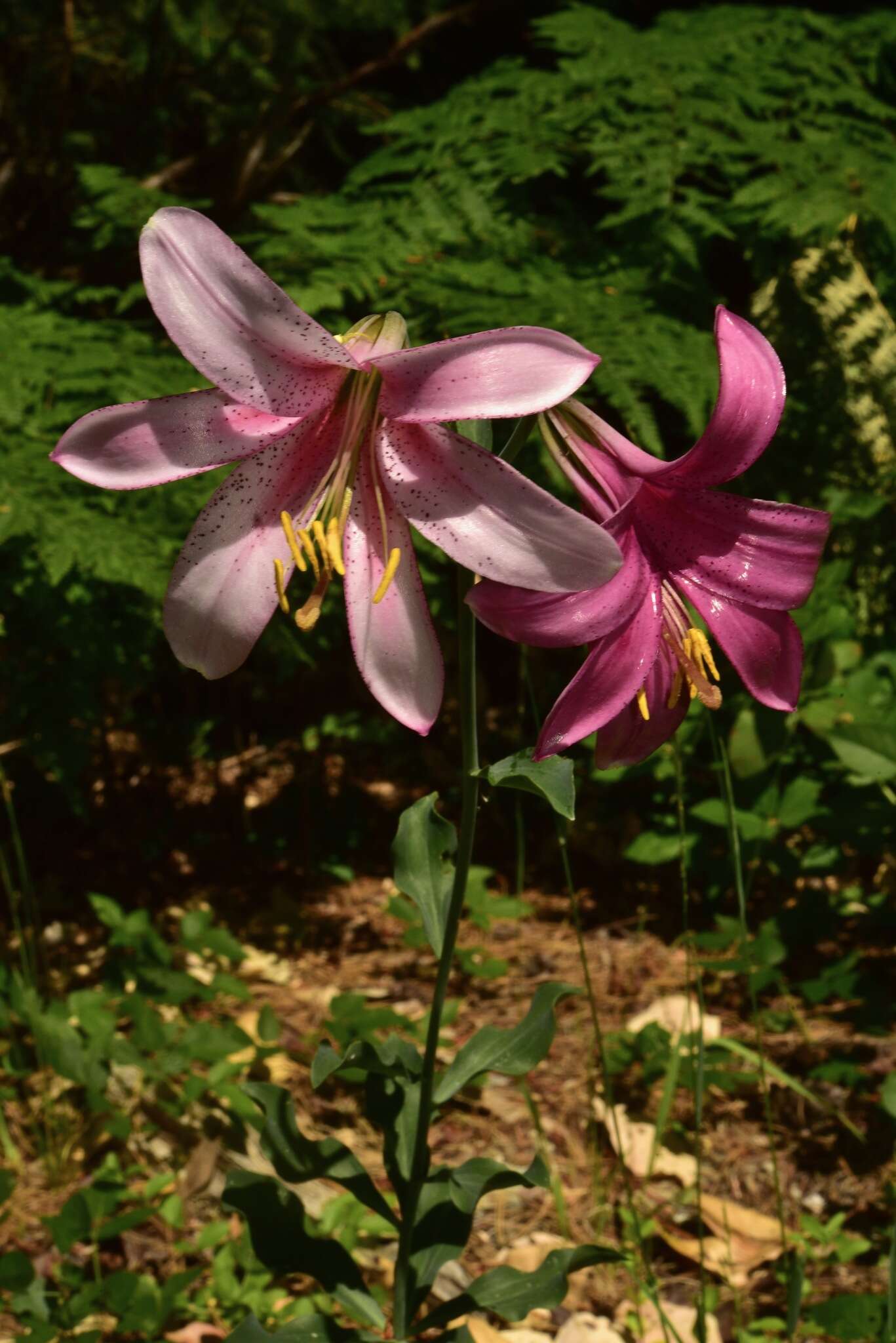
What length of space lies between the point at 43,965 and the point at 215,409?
1982 mm

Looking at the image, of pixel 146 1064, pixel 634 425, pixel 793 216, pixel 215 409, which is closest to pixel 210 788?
pixel 146 1064

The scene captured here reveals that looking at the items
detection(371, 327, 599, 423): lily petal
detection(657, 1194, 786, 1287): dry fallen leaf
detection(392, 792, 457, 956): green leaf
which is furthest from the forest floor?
detection(371, 327, 599, 423): lily petal

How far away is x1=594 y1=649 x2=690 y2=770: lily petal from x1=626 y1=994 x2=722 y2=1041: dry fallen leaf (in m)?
1.46

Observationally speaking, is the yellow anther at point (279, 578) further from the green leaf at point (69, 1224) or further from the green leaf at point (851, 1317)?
the green leaf at point (851, 1317)

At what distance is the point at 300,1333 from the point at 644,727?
94cm

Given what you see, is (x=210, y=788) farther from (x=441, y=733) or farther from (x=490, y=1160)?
(x=490, y=1160)

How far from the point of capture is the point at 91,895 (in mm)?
2510

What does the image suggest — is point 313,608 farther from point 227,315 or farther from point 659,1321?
point 659,1321

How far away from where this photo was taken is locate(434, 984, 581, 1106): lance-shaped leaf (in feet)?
5.10

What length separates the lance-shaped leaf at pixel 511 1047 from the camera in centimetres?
155

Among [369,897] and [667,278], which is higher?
[667,278]

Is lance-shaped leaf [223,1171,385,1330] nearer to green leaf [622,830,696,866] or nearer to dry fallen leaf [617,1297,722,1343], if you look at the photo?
dry fallen leaf [617,1297,722,1343]

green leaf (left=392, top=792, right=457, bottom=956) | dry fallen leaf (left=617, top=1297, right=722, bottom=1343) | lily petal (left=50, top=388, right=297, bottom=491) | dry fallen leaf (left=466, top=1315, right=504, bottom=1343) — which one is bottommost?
dry fallen leaf (left=617, top=1297, right=722, bottom=1343)

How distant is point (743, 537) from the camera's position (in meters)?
1.15
